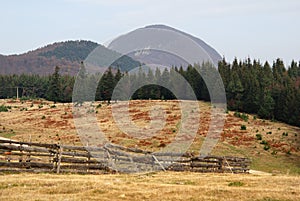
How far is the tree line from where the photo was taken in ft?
270

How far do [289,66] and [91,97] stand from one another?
57977 mm

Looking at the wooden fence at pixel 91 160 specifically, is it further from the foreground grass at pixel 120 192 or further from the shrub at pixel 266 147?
the shrub at pixel 266 147

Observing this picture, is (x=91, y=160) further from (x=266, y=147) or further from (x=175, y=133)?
(x=175, y=133)

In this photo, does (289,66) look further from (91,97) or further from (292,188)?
(292,188)

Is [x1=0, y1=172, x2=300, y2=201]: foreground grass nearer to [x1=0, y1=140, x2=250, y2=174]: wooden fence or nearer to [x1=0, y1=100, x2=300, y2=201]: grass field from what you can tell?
[x1=0, y1=100, x2=300, y2=201]: grass field

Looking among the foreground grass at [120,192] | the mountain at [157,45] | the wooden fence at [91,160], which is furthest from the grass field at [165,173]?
the mountain at [157,45]

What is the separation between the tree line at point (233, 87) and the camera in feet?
270

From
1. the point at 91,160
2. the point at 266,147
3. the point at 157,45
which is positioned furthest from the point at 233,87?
the point at 91,160

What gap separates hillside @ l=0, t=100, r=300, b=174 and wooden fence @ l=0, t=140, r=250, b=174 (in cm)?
1613

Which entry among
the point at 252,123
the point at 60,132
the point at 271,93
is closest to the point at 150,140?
the point at 60,132

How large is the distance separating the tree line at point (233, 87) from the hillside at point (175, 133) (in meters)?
9.09

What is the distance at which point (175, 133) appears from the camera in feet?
199

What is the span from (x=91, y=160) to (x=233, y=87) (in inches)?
2822

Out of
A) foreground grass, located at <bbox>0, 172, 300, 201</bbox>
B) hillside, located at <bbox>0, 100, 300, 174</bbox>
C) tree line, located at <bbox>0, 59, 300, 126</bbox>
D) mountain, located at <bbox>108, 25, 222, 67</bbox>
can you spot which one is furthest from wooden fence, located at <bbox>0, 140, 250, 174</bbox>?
tree line, located at <bbox>0, 59, 300, 126</bbox>
